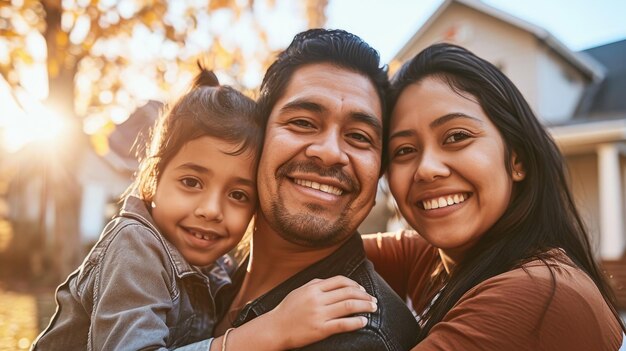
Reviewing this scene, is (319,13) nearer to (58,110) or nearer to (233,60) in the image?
(233,60)

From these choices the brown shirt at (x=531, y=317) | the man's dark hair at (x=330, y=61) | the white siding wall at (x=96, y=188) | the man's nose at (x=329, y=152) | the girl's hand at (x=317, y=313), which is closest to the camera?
the brown shirt at (x=531, y=317)

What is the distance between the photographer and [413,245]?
3920mm

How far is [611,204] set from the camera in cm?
1364

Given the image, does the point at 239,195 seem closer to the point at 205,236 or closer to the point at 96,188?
the point at 205,236

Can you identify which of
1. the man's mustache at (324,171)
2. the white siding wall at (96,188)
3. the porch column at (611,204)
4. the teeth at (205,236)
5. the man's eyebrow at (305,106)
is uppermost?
the man's eyebrow at (305,106)

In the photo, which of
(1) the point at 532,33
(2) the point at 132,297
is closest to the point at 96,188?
(1) the point at 532,33

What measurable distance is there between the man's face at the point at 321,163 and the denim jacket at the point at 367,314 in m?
0.10

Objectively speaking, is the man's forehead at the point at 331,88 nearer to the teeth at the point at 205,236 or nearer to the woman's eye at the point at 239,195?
the woman's eye at the point at 239,195

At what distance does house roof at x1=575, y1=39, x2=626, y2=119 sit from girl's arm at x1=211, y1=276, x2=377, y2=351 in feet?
47.3

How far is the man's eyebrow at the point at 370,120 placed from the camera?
9.09ft

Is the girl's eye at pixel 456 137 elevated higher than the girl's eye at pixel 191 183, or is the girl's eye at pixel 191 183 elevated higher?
the girl's eye at pixel 456 137

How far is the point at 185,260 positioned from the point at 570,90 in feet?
54.3

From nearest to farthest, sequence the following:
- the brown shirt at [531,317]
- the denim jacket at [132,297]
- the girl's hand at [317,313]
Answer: the brown shirt at [531,317] < the girl's hand at [317,313] < the denim jacket at [132,297]

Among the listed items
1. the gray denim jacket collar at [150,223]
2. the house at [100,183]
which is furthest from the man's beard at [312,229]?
the house at [100,183]
